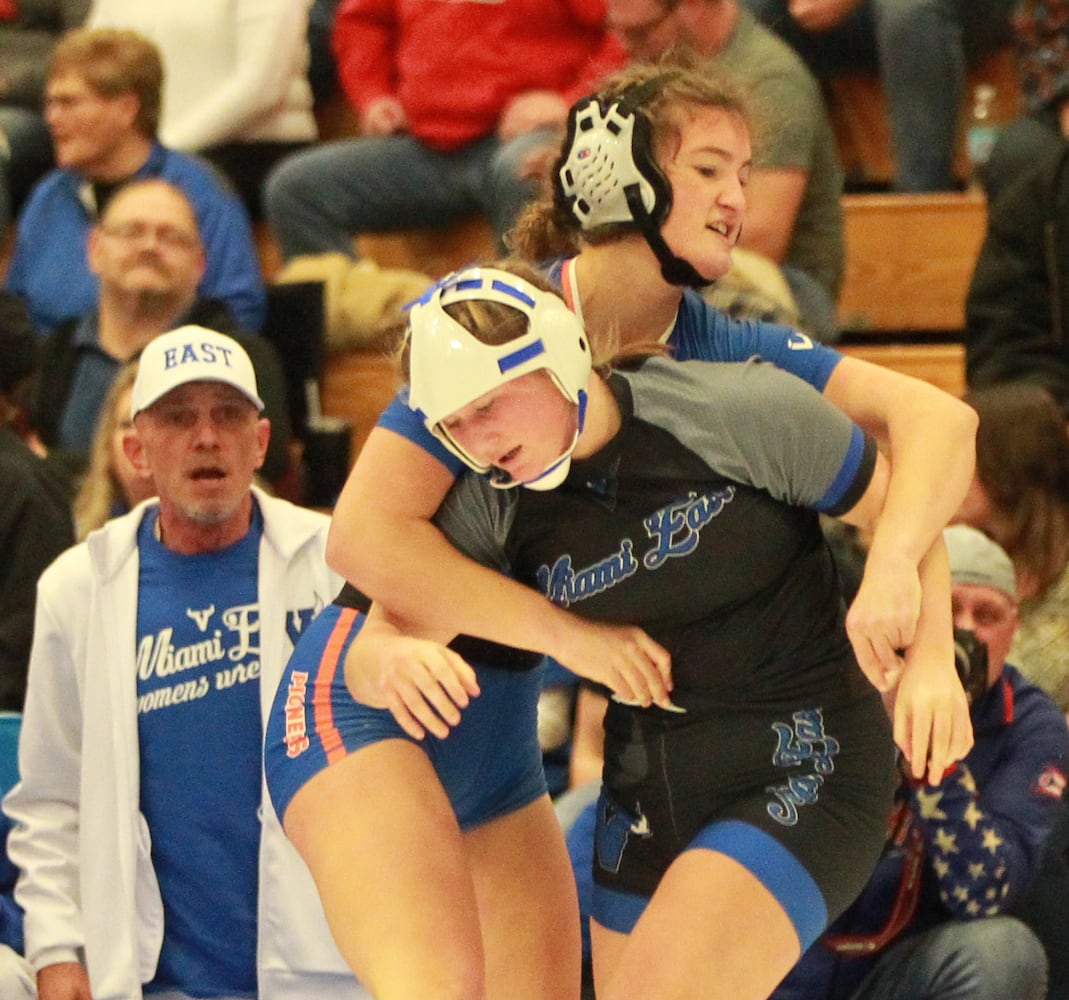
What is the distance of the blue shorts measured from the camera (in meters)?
2.76

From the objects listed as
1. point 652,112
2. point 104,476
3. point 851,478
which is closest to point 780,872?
point 851,478

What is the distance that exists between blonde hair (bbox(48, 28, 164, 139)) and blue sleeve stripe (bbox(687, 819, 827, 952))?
386 centimetres

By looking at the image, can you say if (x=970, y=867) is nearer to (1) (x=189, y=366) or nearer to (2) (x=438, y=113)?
(1) (x=189, y=366)

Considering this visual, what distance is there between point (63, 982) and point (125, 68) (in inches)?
121

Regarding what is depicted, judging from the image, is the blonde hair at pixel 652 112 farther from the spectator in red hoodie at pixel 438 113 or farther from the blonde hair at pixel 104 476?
the spectator in red hoodie at pixel 438 113

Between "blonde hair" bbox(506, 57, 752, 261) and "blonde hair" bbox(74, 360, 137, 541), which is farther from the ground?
"blonde hair" bbox(506, 57, 752, 261)

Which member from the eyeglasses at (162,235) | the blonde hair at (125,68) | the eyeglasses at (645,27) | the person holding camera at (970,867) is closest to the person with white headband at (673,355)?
the person holding camera at (970,867)

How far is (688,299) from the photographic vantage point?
2967mm

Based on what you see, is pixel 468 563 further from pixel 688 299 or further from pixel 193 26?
pixel 193 26

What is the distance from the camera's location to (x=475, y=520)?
2.76 metres

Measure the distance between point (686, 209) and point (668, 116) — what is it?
0.16 m

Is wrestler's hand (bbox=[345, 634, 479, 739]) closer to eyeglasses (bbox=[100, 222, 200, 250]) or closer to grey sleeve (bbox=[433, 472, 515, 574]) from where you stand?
grey sleeve (bbox=[433, 472, 515, 574])

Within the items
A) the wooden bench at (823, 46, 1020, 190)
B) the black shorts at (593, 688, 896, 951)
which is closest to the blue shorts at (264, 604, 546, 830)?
the black shorts at (593, 688, 896, 951)

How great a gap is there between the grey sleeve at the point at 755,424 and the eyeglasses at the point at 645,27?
247cm
